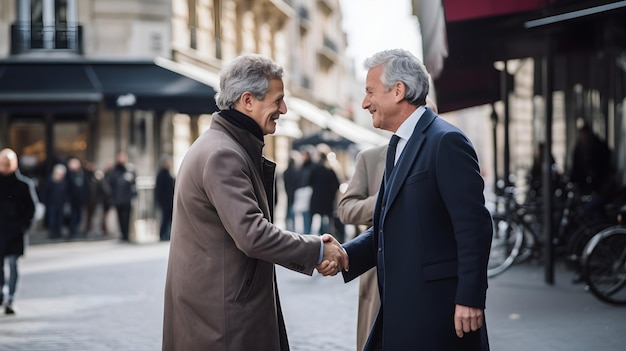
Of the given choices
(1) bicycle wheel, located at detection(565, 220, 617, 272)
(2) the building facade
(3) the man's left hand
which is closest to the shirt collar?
(3) the man's left hand

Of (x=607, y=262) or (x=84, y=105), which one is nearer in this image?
(x=607, y=262)

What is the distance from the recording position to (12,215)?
32.8ft

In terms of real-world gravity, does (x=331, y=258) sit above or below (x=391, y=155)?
below

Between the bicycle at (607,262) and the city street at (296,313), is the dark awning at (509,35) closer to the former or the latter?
the bicycle at (607,262)

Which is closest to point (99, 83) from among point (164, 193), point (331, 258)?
point (164, 193)

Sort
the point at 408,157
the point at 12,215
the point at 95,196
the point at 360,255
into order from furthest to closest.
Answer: the point at 95,196 → the point at 12,215 → the point at 360,255 → the point at 408,157

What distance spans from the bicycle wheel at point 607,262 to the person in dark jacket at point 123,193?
42.4ft

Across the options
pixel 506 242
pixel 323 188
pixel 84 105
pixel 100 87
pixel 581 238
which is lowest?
pixel 506 242

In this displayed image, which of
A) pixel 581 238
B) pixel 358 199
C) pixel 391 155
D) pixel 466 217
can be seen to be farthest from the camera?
pixel 581 238

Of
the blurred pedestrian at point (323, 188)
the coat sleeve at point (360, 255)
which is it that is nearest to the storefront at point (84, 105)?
the blurred pedestrian at point (323, 188)

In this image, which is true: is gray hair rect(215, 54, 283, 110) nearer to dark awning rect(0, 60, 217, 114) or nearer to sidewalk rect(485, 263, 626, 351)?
sidewalk rect(485, 263, 626, 351)

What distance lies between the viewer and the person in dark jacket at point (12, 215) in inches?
391

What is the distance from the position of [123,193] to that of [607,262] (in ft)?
43.0

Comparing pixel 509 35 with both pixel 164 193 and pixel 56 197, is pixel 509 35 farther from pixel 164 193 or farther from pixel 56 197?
pixel 56 197
